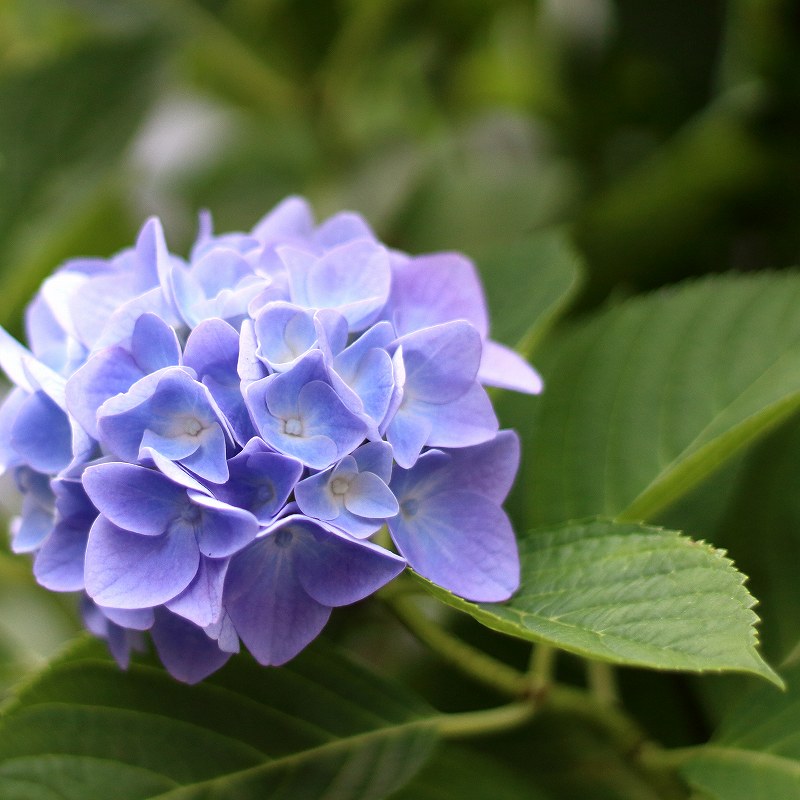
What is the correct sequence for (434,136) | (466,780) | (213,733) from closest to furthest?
(213,733), (466,780), (434,136)

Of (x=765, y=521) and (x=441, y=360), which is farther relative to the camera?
(x=765, y=521)

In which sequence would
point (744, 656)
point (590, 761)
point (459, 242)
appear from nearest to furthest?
point (744, 656) < point (590, 761) < point (459, 242)

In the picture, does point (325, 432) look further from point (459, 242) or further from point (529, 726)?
point (459, 242)

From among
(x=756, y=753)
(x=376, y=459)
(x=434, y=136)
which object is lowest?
(x=756, y=753)

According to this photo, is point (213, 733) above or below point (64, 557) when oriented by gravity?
below

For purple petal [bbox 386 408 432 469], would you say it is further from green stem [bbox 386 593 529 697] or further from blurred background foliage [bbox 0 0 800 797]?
blurred background foliage [bbox 0 0 800 797]

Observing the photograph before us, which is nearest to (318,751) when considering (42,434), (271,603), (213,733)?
(213,733)

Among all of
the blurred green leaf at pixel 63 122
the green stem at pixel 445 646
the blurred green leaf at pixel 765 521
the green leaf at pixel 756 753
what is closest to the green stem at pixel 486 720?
the green stem at pixel 445 646

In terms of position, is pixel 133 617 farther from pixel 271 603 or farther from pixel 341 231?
pixel 341 231

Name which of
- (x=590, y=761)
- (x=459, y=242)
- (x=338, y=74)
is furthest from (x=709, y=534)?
(x=338, y=74)
